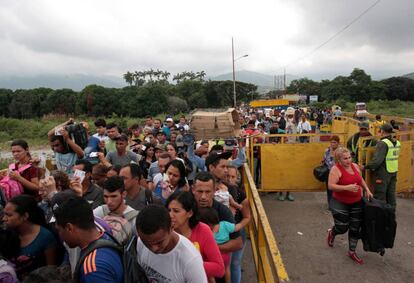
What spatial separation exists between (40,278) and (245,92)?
6909cm

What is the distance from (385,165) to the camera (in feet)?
18.9

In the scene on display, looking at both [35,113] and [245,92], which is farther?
[245,92]

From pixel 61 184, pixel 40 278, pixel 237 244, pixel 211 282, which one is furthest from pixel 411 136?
pixel 40 278

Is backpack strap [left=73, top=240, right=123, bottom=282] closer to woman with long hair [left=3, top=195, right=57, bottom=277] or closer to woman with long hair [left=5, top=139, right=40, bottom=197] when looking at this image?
woman with long hair [left=3, top=195, right=57, bottom=277]

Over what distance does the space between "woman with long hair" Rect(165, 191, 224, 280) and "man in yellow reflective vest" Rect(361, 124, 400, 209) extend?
456 cm

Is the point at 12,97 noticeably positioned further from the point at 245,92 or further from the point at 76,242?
the point at 76,242

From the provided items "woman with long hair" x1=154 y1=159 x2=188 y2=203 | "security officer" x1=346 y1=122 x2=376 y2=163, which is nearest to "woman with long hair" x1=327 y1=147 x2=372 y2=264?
"security officer" x1=346 y1=122 x2=376 y2=163

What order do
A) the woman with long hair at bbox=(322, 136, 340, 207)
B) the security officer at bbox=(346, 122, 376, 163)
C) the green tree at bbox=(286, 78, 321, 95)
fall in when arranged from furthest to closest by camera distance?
1. the green tree at bbox=(286, 78, 321, 95)
2. the security officer at bbox=(346, 122, 376, 163)
3. the woman with long hair at bbox=(322, 136, 340, 207)

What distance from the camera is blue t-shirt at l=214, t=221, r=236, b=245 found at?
278cm

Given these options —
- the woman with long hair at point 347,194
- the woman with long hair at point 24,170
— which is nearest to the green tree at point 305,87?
the woman with long hair at point 347,194

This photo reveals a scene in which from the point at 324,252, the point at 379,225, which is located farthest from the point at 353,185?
the point at 324,252

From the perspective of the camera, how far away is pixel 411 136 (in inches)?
323

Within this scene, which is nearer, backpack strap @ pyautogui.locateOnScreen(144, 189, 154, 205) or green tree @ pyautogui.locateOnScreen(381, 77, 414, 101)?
backpack strap @ pyautogui.locateOnScreen(144, 189, 154, 205)

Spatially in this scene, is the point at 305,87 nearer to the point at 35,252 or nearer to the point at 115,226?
the point at 115,226
